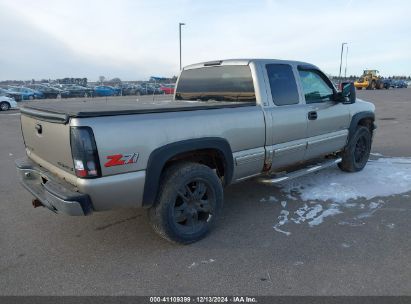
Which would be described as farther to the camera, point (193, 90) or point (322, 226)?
point (193, 90)

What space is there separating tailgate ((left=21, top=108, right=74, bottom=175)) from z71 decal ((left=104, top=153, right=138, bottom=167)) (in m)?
0.33

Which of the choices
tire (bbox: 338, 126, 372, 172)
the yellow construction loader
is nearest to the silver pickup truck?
tire (bbox: 338, 126, 372, 172)

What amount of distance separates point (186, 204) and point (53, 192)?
1.26m

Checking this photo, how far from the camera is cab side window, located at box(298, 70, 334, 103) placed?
4.78 meters

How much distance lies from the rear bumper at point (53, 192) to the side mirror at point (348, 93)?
3.96 m

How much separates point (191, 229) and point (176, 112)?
122 centimetres

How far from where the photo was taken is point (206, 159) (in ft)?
12.9

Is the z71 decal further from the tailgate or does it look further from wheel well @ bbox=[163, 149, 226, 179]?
wheel well @ bbox=[163, 149, 226, 179]

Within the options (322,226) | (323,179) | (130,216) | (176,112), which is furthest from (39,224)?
(323,179)

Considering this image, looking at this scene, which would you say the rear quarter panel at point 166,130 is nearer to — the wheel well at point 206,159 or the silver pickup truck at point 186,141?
the silver pickup truck at point 186,141

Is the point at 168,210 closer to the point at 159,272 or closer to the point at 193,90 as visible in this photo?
the point at 159,272

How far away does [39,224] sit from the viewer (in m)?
4.05

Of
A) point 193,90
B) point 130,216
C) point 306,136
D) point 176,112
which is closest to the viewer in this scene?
point 176,112

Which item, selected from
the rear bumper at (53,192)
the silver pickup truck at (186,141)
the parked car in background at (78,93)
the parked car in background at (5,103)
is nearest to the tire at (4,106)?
the parked car in background at (5,103)
